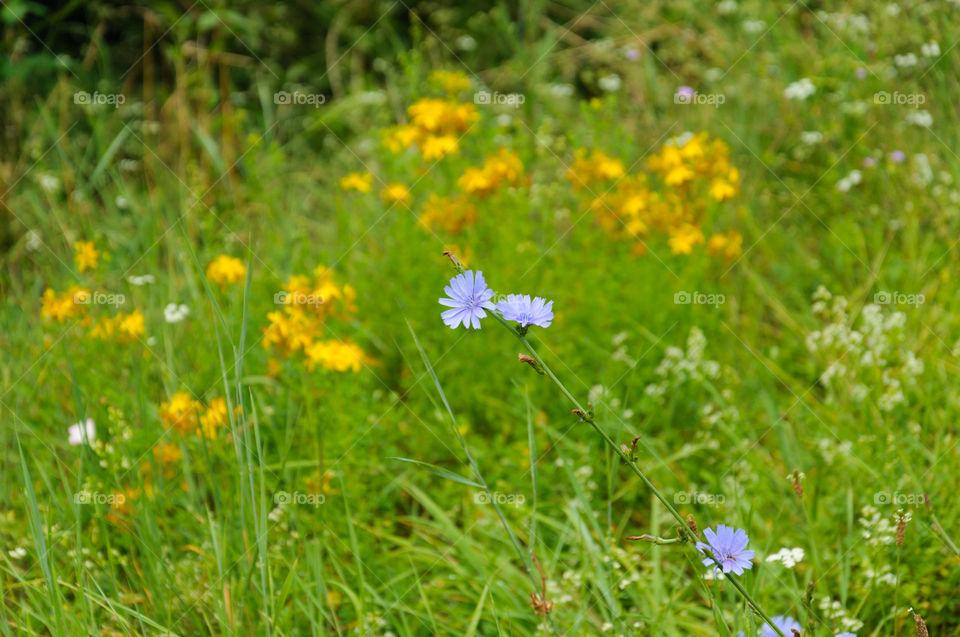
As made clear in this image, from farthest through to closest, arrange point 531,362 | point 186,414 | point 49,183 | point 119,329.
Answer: point 49,183, point 119,329, point 186,414, point 531,362

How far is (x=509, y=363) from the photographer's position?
2.63 meters

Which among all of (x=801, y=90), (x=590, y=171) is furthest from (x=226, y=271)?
(x=801, y=90)

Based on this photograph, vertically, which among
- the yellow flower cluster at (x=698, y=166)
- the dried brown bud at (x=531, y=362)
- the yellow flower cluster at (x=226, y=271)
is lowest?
the dried brown bud at (x=531, y=362)

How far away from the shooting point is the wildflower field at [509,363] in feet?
5.94

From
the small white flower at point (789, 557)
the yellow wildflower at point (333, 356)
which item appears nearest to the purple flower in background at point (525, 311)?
the small white flower at point (789, 557)

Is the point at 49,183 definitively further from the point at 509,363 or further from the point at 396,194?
the point at 509,363

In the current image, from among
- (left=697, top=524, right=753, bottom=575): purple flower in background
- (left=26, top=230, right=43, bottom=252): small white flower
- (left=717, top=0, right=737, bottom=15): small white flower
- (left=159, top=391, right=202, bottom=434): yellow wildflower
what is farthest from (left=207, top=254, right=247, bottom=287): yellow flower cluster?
(left=717, top=0, right=737, bottom=15): small white flower

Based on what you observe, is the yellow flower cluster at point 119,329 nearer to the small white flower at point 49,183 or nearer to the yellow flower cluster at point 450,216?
the yellow flower cluster at point 450,216

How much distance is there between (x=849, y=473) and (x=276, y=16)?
14.6 ft

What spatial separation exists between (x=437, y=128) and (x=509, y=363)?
35.9 inches

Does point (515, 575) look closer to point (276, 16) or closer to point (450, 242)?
point (450, 242)

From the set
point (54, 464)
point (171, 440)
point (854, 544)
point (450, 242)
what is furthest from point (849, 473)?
point (54, 464)

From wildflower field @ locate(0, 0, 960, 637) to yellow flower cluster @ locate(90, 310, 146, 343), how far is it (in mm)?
14

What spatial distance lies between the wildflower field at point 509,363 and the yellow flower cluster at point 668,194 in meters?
0.01
